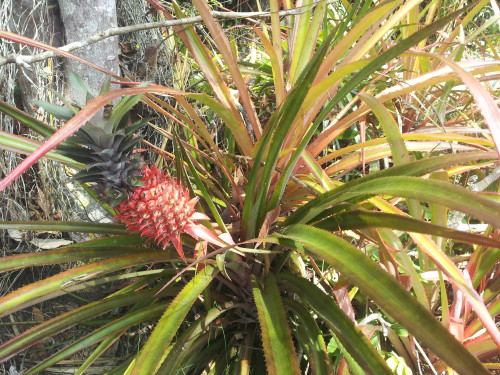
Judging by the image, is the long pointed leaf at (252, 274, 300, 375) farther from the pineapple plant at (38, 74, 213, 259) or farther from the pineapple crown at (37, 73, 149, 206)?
the pineapple crown at (37, 73, 149, 206)

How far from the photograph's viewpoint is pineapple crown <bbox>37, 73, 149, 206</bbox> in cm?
84

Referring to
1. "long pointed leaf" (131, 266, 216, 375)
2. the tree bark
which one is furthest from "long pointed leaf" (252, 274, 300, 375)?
the tree bark

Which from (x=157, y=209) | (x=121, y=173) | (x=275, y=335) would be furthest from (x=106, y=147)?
(x=275, y=335)

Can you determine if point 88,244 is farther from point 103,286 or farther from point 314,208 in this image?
point 314,208

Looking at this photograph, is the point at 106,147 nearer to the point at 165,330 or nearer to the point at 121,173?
the point at 121,173

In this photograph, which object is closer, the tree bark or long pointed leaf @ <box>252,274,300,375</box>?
long pointed leaf @ <box>252,274,300,375</box>

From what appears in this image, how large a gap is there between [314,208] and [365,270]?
0.88ft

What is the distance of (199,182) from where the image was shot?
1.14 metres

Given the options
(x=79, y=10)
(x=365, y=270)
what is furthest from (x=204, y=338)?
(x=79, y=10)

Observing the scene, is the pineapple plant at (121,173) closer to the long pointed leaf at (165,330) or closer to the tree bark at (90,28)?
the long pointed leaf at (165,330)

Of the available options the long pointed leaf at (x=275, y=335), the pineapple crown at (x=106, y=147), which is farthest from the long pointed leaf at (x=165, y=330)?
the pineapple crown at (x=106, y=147)

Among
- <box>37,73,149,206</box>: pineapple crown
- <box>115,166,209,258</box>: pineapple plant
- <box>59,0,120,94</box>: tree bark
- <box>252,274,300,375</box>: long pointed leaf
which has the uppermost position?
<box>59,0,120,94</box>: tree bark

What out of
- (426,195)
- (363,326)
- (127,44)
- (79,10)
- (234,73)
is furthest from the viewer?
(127,44)

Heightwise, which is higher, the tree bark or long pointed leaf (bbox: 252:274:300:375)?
the tree bark
